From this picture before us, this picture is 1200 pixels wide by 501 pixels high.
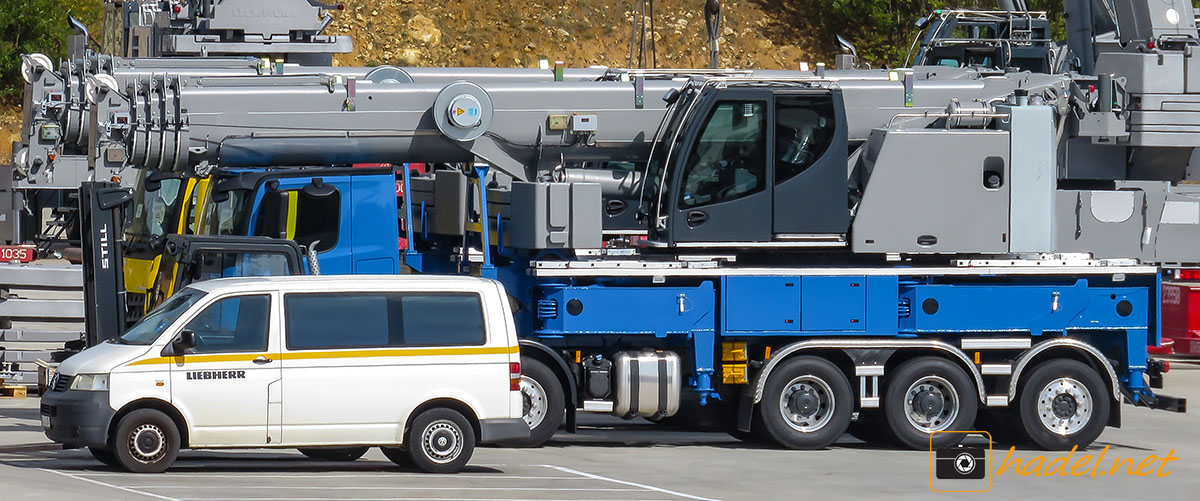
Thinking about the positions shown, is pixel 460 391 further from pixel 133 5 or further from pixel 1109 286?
pixel 133 5

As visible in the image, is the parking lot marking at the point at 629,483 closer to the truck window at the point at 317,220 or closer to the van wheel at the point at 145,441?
the van wheel at the point at 145,441

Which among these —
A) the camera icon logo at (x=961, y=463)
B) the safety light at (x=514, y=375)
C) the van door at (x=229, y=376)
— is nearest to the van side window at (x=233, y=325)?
the van door at (x=229, y=376)

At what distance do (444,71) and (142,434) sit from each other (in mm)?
8154

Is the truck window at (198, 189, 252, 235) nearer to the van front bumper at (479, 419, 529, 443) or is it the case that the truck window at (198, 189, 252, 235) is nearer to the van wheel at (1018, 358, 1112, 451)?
the van front bumper at (479, 419, 529, 443)

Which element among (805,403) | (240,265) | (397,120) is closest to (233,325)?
(240,265)

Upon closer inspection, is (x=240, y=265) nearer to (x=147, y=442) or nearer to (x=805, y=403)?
(x=147, y=442)

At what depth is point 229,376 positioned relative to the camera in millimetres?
13859

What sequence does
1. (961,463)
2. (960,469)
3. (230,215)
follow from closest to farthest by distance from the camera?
(960,469)
(961,463)
(230,215)

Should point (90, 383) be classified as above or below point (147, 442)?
above

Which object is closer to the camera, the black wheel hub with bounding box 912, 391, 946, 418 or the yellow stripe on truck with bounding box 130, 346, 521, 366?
the yellow stripe on truck with bounding box 130, 346, 521, 366

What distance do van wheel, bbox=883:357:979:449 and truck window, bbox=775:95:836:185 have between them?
88.8 inches

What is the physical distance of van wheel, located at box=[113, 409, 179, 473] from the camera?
540 inches

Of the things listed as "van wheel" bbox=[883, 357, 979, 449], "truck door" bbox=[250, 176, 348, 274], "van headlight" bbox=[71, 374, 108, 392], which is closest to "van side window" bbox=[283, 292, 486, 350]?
"van headlight" bbox=[71, 374, 108, 392]

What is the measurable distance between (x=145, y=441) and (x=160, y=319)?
41.7 inches
